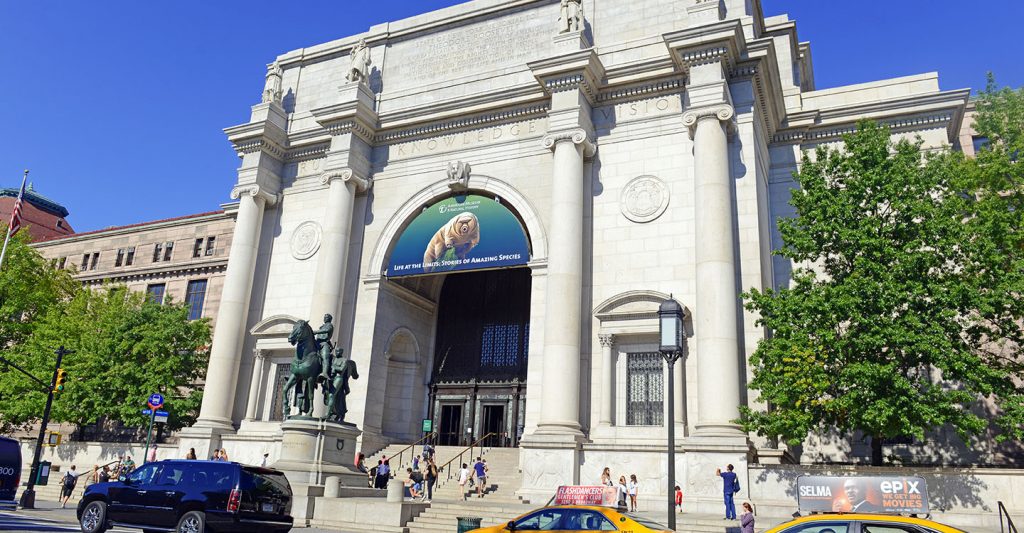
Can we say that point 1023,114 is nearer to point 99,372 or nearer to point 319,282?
point 319,282

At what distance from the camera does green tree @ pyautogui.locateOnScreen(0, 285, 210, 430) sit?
34.9 m

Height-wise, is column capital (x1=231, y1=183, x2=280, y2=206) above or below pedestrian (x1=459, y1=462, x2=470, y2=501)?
above

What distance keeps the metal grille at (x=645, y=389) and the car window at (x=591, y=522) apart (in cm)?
1275

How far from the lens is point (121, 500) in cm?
1433

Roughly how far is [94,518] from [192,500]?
2499mm

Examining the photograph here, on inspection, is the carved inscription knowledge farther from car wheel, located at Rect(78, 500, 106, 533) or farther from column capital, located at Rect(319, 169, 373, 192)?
car wheel, located at Rect(78, 500, 106, 533)

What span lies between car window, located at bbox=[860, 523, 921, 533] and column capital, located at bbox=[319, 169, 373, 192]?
2601cm

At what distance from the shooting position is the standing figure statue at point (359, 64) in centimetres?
3378

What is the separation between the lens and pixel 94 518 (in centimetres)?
1444

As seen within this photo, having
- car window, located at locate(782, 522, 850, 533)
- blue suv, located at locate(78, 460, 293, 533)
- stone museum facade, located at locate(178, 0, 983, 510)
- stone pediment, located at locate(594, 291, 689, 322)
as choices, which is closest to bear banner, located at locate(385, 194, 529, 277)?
stone museum facade, located at locate(178, 0, 983, 510)

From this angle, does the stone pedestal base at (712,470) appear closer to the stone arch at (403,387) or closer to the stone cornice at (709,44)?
the stone cornice at (709,44)

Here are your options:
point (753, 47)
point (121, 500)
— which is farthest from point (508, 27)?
point (121, 500)

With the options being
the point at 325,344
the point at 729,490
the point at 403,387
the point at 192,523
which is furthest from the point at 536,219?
the point at 192,523

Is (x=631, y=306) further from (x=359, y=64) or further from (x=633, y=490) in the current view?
(x=359, y=64)
